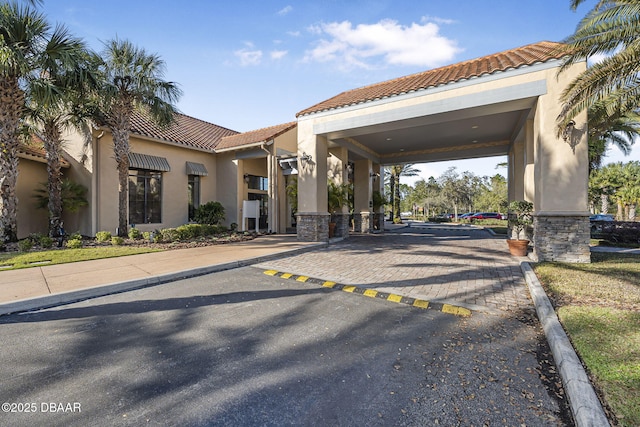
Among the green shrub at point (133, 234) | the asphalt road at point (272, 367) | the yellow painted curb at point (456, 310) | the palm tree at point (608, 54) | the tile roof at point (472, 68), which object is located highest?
the tile roof at point (472, 68)

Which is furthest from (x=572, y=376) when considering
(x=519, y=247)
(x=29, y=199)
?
(x=29, y=199)

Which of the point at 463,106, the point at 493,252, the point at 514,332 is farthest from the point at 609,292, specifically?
the point at 463,106

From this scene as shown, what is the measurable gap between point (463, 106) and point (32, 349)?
1090 cm

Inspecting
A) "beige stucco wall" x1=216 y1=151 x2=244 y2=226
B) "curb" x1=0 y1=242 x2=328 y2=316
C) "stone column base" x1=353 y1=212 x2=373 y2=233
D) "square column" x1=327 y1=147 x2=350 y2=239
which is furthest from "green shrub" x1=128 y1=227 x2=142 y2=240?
"stone column base" x1=353 y1=212 x2=373 y2=233

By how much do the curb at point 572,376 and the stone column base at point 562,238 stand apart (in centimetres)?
454

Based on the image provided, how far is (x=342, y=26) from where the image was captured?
9250 millimetres

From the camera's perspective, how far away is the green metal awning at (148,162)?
12.9m

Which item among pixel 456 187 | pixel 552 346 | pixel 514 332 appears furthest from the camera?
pixel 456 187

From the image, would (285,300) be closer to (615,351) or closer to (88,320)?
(88,320)

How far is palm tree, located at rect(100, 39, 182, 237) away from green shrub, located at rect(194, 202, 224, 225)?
13.2 ft

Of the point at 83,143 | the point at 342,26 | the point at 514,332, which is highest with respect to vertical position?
the point at 342,26

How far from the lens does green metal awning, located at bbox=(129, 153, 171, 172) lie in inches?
507

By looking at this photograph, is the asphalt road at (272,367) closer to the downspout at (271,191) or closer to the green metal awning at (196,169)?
the downspout at (271,191)

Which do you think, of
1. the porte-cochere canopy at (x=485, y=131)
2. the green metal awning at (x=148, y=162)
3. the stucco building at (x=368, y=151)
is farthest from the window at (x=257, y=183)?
the porte-cochere canopy at (x=485, y=131)
